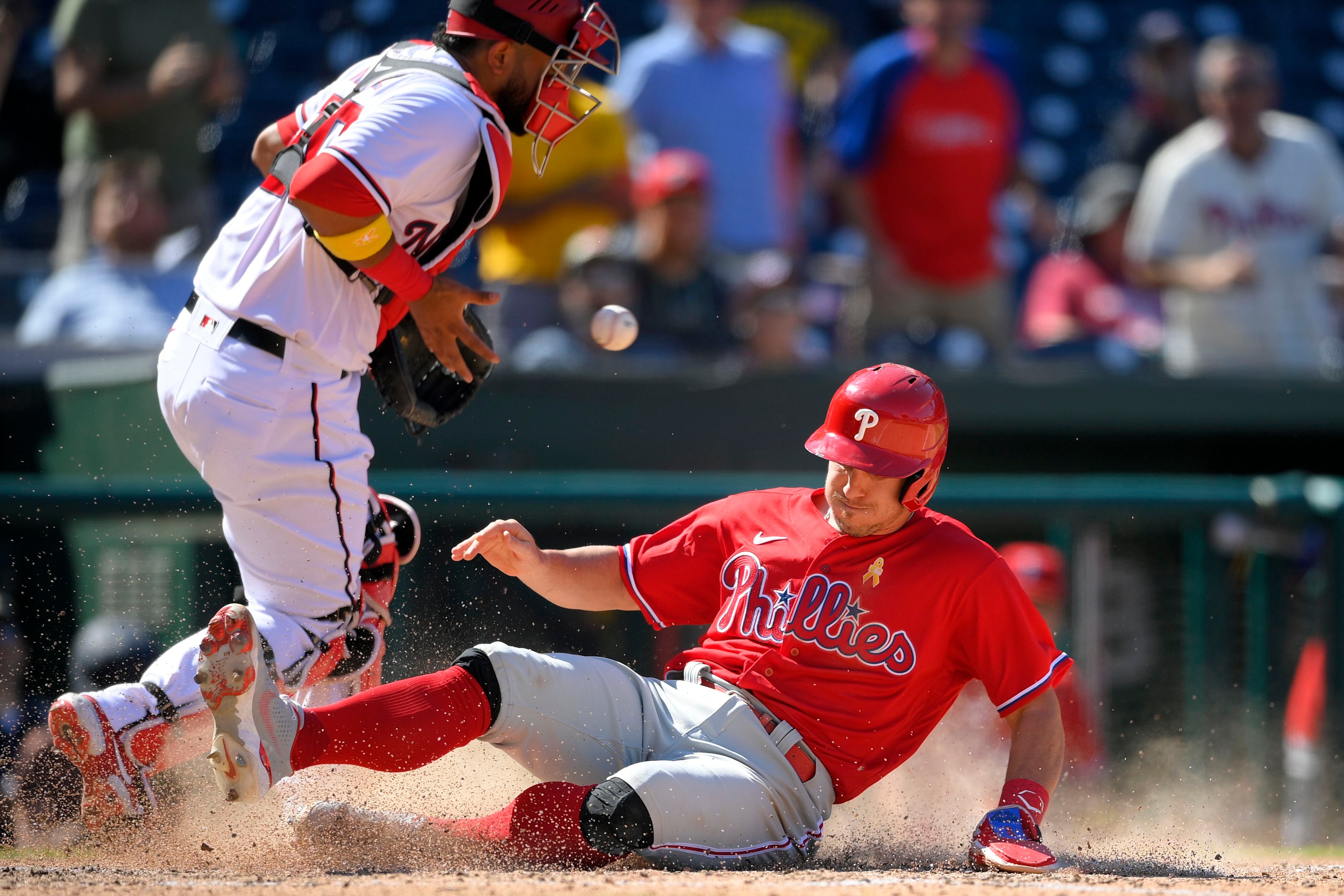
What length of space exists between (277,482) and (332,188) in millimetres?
683

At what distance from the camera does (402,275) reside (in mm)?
3562

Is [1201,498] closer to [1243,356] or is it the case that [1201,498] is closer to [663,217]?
[1243,356]

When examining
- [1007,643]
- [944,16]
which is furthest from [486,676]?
[944,16]

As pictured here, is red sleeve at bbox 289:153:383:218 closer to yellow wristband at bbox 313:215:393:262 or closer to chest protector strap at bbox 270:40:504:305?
yellow wristband at bbox 313:215:393:262

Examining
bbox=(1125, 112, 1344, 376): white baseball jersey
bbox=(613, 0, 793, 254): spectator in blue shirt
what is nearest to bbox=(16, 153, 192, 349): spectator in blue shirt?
bbox=(613, 0, 793, 254): spectator in blue shirt

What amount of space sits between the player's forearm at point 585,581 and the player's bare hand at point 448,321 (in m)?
0.52

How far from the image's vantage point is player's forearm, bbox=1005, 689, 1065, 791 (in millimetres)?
3566

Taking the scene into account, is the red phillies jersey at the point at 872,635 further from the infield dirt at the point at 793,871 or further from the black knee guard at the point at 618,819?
the black knee guard at the point at 618,819

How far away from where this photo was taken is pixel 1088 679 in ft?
19.3

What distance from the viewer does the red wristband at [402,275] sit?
354 centimetres

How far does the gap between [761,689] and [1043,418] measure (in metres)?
3.60

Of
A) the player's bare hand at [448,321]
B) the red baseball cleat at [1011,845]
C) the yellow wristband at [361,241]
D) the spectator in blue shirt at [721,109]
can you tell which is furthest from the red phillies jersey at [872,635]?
the spectator in blue shirt at [721,109]

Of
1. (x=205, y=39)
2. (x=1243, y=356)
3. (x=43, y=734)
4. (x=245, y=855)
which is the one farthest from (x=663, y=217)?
(x=245, y=855)

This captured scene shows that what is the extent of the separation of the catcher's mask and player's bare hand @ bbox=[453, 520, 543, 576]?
89 cm
